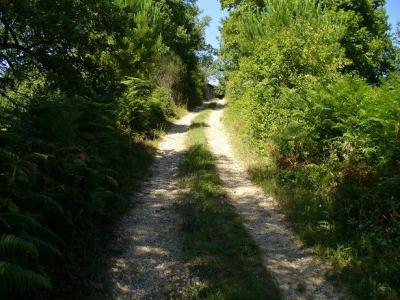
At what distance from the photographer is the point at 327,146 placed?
11.4 metres

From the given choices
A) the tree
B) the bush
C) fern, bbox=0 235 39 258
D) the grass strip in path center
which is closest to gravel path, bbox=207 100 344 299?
the grass strip in path center

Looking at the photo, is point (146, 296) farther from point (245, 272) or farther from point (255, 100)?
point (255, 100)

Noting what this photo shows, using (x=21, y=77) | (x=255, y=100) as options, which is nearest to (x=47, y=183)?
(x=21, y=77)

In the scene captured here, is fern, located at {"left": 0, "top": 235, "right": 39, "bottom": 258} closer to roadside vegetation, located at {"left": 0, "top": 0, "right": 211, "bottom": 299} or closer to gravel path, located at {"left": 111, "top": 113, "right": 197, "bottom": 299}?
roadside vegetation, located at {"left": 0, "top": 0, "right": 211, "bottom": 299}

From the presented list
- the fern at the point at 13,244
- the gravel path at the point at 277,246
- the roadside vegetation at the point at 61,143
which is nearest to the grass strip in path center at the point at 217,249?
the gravel path at the point at 277,246

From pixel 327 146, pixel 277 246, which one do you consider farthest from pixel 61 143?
pixel 327 146

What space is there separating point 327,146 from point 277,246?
444cm

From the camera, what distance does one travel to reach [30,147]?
6.64 meters

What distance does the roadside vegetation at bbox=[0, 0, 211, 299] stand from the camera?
536 centimetres

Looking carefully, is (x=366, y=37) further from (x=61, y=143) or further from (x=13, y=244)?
(x=13, y=244)

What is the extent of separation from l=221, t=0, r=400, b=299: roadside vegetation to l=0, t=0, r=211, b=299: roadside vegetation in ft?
12.9

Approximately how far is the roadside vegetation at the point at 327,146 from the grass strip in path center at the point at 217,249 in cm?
122

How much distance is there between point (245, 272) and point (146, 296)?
5.10ft

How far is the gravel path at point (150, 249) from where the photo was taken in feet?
20.9
